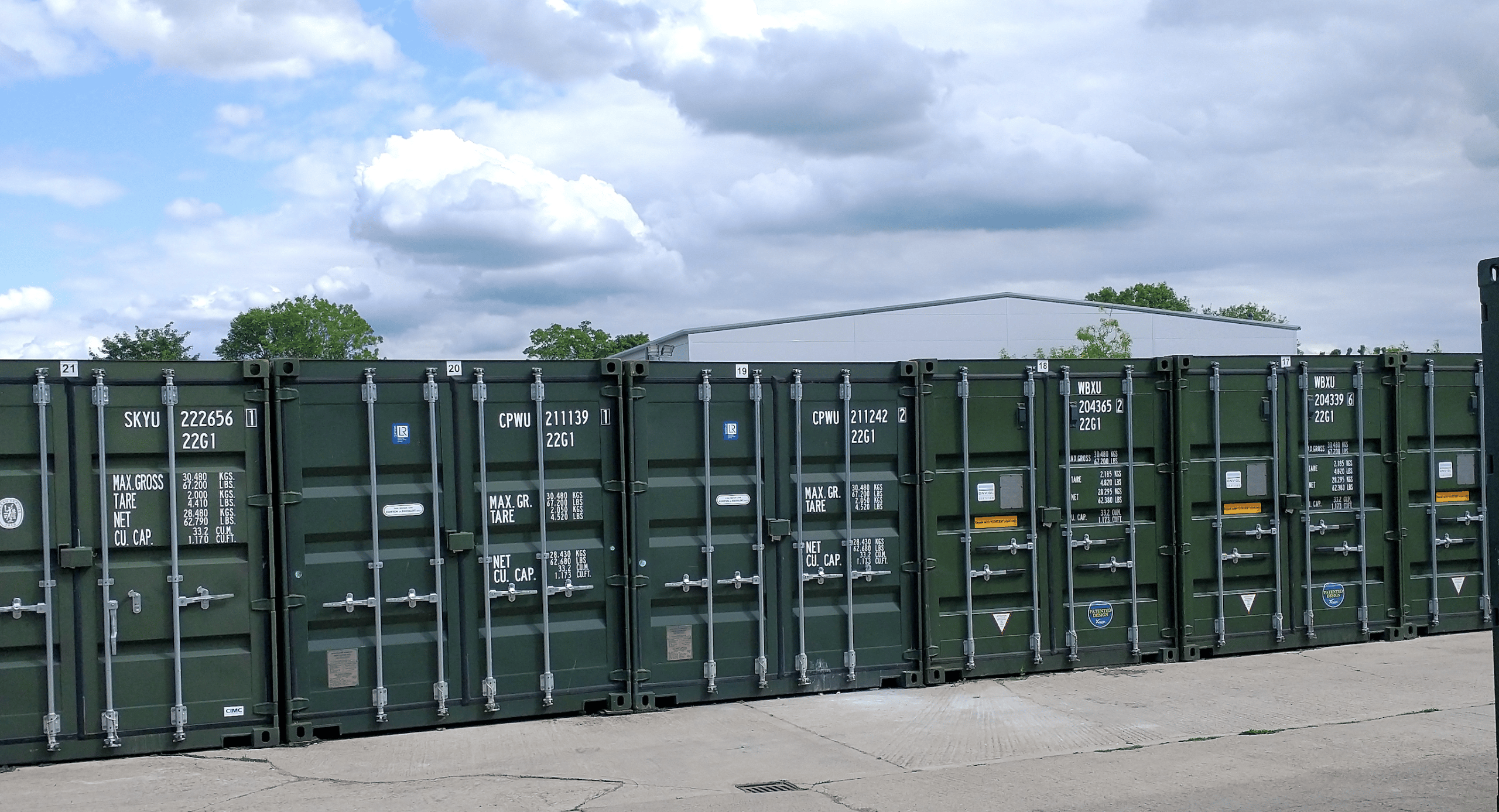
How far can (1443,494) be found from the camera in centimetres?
1353

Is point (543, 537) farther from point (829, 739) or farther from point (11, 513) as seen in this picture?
point (11, 513)

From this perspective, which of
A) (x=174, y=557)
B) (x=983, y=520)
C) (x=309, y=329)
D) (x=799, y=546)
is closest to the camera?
(x=174, y=557)

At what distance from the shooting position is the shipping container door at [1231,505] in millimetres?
12281

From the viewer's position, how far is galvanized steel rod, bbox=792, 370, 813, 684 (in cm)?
1077

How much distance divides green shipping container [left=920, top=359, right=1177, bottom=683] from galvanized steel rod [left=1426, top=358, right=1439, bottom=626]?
348 centimetres

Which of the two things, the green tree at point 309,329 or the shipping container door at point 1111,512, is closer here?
the shipping container door at point 1111,512

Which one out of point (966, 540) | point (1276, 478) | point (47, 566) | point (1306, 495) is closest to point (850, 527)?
point (966, 540)

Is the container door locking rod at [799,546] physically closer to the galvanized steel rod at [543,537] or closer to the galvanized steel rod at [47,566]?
the galvanized steel rod at [543,537]

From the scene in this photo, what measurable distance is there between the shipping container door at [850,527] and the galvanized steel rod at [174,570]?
496 centimetres

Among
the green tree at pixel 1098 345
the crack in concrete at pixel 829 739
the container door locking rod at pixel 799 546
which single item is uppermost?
the green tree at pixel 1098 345

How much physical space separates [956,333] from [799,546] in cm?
3890

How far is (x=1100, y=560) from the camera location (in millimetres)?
11922

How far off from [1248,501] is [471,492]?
8030 mm

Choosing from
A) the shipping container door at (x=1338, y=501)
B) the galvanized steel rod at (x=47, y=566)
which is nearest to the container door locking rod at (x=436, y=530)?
the galvanized steel rod at (x=47, y=566)
